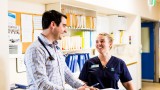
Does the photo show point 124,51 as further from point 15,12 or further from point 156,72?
point 15,12

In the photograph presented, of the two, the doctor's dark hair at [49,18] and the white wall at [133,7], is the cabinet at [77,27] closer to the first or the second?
the white wall at [133,7]

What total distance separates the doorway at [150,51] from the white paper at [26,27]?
5.45 metres

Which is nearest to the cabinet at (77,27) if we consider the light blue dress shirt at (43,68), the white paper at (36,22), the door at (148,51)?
the white paper at (36,22)

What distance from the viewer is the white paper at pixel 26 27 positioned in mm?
3223

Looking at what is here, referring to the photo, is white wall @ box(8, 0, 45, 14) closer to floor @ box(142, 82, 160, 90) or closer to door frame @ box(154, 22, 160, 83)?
floor @ box(142, 82, 160, 90)

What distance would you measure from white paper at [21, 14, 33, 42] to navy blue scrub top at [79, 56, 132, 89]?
1.38 meters

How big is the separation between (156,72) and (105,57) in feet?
19.8

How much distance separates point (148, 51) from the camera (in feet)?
25.7

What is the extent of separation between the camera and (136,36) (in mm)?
5977

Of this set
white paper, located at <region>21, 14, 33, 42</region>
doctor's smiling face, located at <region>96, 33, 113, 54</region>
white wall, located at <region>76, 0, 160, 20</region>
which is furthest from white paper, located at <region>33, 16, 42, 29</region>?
doctor's smiling face, located at <region>96, 33, 113, 54</region>

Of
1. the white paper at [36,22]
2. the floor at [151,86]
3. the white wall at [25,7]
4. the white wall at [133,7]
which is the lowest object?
the floor at [151,86]

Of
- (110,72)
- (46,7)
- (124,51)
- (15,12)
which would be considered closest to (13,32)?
(15,12)

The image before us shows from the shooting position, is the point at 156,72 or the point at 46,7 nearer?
the point at 46,7

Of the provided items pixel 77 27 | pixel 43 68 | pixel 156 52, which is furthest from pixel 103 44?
pixel 156 52
